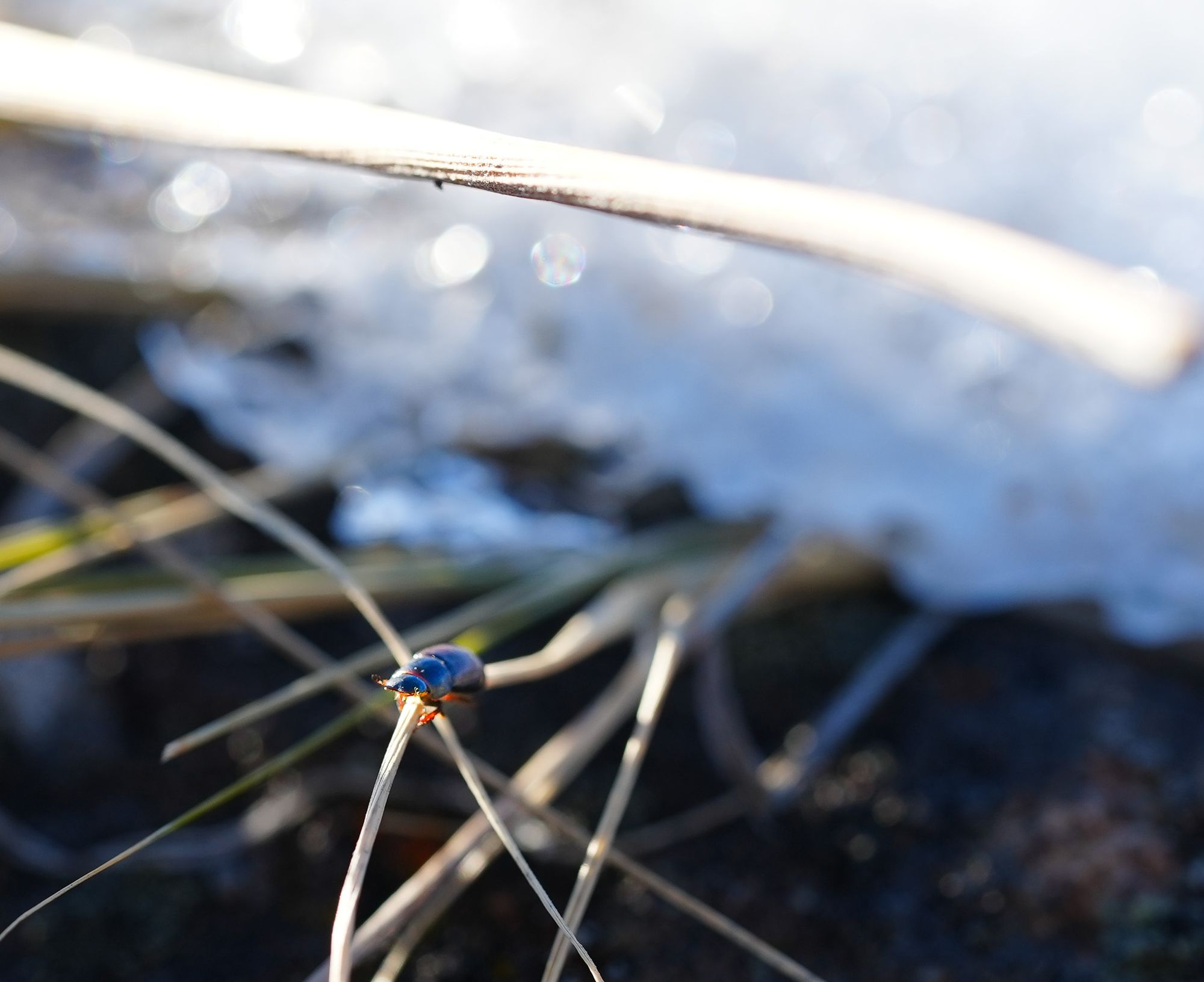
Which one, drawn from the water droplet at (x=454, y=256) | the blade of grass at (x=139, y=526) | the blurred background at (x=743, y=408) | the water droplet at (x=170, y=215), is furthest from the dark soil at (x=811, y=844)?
the water droplet at (x=170, y=215)

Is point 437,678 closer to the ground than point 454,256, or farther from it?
closer to the ground

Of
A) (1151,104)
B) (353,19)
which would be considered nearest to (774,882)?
(1151,104)

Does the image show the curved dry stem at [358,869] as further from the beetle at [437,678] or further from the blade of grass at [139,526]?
the blade of grass at [139,526]

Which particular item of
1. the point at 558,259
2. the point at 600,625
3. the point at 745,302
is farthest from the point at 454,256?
the point at 600,625

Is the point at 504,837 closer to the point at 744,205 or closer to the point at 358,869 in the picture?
the point at 358,869

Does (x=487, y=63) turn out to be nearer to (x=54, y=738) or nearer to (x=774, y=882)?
(x=54, y=738)

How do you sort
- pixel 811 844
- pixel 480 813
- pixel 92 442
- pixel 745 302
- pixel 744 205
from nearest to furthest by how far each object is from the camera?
pixel 744 205, pixel 480 813, pixel 811 844, pixel 92 442, pixel 745 302
